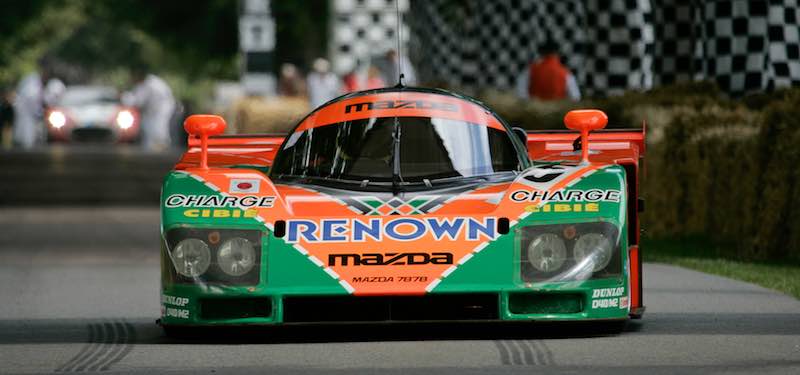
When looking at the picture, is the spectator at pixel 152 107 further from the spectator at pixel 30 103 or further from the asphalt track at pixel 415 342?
the asphalt track at pixel 415 342

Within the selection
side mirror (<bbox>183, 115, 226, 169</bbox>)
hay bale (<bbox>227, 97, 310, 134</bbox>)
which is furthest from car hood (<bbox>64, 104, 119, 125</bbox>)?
side mirror (<bbox>183, 115, 226, 169</bbox>)

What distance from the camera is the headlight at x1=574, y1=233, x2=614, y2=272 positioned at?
7.37 metres

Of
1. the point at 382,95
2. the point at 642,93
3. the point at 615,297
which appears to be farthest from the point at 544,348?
the point at 642,93

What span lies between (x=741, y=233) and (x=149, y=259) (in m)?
4.01

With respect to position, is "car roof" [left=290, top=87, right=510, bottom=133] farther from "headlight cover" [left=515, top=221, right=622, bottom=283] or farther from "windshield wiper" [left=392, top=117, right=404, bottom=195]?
"headlight cover" [left=515, top=221, right=622, bottom=283]

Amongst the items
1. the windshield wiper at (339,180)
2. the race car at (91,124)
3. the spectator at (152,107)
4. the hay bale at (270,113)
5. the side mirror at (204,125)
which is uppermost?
the side mirror at (204,125)

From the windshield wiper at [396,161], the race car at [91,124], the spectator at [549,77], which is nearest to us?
the windshield wiper at [396,161]

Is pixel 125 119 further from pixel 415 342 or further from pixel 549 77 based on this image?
pixel 415 342

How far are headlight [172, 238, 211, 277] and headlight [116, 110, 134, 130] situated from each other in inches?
1431

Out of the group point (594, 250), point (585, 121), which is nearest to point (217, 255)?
point (594, 250)

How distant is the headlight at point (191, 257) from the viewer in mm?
7430

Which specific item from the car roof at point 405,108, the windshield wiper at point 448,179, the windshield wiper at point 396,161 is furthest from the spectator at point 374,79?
the windshield wiper at point 448,179

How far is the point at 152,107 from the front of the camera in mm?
37781

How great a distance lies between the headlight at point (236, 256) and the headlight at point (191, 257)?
65 mm
